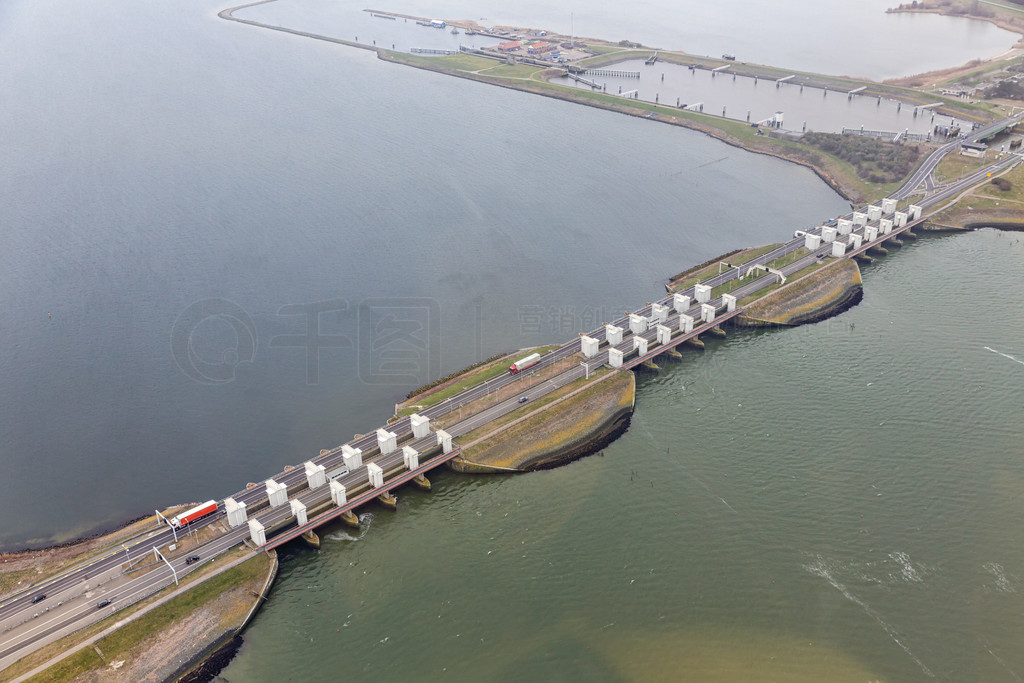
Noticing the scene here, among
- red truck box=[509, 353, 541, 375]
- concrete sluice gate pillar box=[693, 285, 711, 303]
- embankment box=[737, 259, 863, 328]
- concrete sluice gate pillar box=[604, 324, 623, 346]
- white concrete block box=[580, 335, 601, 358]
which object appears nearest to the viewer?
red truck box=[509, 353, 541, 375]

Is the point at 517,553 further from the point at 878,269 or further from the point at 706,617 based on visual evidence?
the point at 878,269

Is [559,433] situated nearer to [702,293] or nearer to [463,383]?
[463,383]

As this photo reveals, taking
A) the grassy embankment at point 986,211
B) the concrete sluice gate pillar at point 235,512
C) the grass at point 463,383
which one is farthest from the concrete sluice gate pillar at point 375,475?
the grassy embankment at point 986,211

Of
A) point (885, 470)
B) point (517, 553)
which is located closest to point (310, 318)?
point (517, 553)

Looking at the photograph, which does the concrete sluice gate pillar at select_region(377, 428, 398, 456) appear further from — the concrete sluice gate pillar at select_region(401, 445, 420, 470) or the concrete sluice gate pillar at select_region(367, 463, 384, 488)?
the concrete sluice gate pillar at select_region(367, 463, 384, 488)

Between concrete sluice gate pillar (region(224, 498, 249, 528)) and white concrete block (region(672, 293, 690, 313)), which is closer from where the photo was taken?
concrete sluice gate pillar (region(224, 498, 249, 528))

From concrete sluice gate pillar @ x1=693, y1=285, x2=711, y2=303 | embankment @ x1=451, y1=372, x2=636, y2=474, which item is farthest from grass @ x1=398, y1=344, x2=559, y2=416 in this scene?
concrete sluice gate pillar @ x1=693, y1=285, x2=711, y2=303
